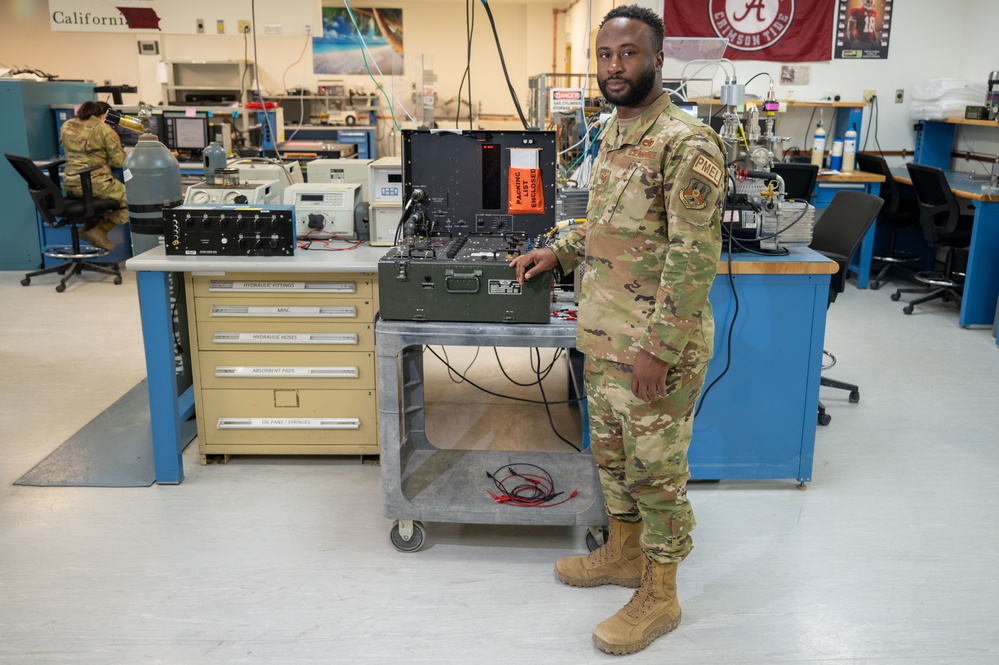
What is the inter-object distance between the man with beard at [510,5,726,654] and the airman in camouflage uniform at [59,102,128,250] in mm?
4749

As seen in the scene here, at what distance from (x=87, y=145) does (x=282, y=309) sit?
3.78 metres

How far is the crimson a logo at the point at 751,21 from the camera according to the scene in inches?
259

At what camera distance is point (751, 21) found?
21.8 feet

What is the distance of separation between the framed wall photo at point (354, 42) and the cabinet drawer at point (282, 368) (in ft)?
28.1

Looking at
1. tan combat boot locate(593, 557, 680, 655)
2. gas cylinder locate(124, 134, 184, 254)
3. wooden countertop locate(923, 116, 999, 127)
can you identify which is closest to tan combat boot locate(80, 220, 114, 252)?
gas cylinder locate(124, 134, 184, 254)

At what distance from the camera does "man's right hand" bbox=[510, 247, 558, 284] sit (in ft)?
7.63

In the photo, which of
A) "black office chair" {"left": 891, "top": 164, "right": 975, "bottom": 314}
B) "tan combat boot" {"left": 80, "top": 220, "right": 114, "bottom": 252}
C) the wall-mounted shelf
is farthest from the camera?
the wall-mounted shelf

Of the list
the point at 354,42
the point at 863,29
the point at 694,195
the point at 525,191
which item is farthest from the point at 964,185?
the point at 354,42

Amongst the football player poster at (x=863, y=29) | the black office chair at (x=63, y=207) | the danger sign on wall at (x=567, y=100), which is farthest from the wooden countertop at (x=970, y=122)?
the black office chair at (x=63, y=207)

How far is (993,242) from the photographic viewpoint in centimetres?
502

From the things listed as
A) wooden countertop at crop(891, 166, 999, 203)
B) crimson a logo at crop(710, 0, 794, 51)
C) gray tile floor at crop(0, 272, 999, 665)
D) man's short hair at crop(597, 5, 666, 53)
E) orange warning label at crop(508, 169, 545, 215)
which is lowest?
gray tile floor at crop(0, 272, 999, 665)

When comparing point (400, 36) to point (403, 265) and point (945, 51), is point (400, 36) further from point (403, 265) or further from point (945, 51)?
point (403, 265)

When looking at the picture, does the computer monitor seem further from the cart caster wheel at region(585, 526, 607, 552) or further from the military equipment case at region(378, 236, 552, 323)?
the cart caster wheel at region(585, 526, 607, 552)

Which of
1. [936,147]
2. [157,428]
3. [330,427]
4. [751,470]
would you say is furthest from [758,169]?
[936,147]
